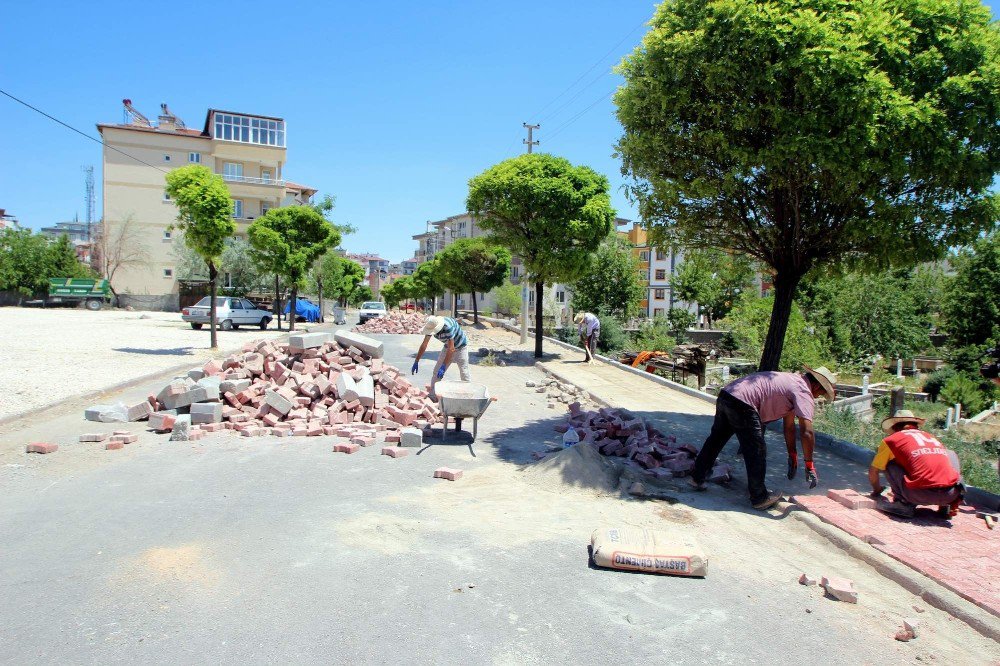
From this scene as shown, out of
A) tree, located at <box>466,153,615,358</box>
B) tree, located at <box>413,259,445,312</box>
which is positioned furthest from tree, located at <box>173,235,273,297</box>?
tree, located at <box>466,153,615,358</box>

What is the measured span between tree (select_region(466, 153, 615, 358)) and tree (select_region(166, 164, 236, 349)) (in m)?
7.19

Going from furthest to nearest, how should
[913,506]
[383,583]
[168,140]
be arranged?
[168,140] → [913,506] → [383,583]

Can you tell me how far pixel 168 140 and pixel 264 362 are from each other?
51.4 m

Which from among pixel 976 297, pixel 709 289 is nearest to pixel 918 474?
pixel 976 297

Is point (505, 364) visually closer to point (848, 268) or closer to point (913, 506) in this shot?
point (848, 268)

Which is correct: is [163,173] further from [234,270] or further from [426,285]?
[426,285]

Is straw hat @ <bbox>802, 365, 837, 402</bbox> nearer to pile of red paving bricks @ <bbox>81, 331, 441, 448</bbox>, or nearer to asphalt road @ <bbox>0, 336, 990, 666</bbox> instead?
asphalt road @ <bbox>0, 336, 990, 666</bbox>

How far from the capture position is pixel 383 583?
417cm

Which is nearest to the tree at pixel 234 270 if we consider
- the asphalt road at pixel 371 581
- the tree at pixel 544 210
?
the tree at pixel 544 210

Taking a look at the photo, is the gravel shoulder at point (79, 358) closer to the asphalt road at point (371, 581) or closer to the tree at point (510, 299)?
the asphalt road at point (371, 581)

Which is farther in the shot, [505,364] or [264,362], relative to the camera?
[505,364]

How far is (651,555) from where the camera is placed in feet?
14.7

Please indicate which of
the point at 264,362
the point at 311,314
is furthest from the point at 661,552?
the point at 311,314

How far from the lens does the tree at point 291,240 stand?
1155 inches
